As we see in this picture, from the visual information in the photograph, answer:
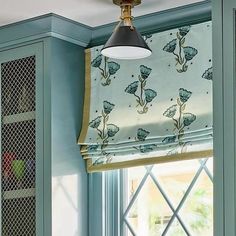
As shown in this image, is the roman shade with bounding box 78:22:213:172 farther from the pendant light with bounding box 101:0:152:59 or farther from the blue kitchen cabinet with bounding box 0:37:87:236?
the pendant light with bounding box 101:0:152:59

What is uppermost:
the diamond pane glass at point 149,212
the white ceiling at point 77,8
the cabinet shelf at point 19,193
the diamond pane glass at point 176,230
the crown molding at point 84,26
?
the white ceiling at point 77,8

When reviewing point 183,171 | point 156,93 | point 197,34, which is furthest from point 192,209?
point 197,34

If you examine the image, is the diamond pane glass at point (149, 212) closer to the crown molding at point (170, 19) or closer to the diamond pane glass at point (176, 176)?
the diamond pane glass at point (176, 176)

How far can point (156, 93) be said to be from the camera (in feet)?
11.0

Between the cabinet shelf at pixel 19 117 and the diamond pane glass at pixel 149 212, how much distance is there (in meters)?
0.61

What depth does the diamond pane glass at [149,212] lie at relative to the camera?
3410mm

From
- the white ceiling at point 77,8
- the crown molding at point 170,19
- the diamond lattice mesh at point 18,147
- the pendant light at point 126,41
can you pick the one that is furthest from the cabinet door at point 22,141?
the pendant light at point 126,41

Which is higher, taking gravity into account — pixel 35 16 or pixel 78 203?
pixel 35 16

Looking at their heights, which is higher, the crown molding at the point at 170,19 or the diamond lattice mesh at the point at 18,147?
the crown molding at the point at 170,19

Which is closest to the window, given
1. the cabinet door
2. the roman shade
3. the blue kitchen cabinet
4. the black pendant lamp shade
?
the roman shade

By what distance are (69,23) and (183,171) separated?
835 millimetres

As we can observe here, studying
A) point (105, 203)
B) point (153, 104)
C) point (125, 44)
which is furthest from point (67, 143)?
point (125, 44)

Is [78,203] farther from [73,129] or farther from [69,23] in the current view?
[69,23]

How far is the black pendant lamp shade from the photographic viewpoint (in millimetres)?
2908
